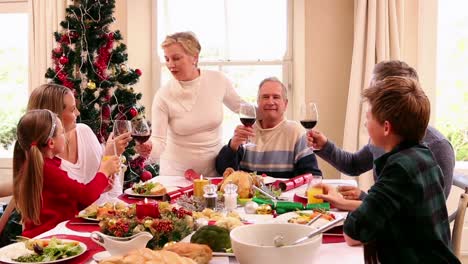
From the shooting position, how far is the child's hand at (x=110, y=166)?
6.70 feet

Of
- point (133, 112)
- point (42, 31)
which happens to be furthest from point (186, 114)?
point (42, 31)

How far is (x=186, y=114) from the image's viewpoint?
2906mm

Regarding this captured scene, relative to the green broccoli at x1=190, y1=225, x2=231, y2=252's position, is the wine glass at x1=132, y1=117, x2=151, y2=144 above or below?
above

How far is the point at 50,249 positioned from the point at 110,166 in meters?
0.66

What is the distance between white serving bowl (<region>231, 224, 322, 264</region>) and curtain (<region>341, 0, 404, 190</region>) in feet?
8.69

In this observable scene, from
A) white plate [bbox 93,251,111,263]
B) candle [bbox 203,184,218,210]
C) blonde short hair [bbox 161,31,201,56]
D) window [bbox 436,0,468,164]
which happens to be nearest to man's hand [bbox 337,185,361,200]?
candle [bbox 203,184,218,210]

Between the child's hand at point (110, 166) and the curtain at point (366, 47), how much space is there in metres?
2.23

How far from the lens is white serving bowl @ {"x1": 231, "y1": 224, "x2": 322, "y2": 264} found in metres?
1.18

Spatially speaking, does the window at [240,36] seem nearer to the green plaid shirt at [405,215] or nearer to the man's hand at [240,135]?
the man's hand at [240,135]

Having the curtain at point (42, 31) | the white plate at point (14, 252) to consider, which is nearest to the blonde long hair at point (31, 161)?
the white plate at point (14, 252)

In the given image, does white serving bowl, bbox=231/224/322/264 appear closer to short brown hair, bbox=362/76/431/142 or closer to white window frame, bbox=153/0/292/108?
short brown hair, bbox=362/76/431/142

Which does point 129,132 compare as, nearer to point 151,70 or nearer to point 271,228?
point 271,228

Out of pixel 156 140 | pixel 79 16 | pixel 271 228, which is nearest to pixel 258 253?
pixel 271 228

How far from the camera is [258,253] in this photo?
118 centimetres
